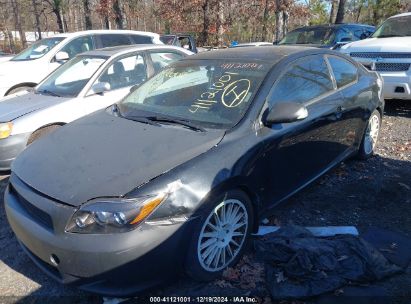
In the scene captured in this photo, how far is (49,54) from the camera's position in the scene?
313 inches

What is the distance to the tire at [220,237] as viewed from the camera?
2.61 meters

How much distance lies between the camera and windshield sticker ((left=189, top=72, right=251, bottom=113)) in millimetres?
3246

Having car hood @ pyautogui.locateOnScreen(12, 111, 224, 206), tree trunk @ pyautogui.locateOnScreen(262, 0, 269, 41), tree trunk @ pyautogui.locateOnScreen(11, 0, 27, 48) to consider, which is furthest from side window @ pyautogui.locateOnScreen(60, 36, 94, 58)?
tree trunk @ pyautogui.locateOnScreen(11, 0, 27, 48)

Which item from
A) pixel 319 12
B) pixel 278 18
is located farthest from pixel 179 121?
pixel 319 12

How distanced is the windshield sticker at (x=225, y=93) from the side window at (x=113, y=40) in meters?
5.76

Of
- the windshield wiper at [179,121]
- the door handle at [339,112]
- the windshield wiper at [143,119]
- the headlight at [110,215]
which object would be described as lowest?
the headlight at [110,215]

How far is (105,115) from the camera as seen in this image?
3.69m

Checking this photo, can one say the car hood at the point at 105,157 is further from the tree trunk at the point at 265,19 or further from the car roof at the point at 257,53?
the tree trunk at the point at 265,19

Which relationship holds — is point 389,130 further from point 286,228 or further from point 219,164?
point 219,164

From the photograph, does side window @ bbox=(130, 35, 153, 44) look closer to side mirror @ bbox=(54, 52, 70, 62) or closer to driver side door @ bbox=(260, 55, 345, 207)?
side mirror @ bbox=(54, 52, 70, 62)

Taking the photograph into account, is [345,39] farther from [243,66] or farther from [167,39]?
[243,66]

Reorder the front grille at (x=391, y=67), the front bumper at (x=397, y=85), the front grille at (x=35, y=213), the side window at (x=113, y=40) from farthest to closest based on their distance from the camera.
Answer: the side window at (x=113, y=40), the front grille at (x=391, y=67), the front bumper at (x=397, y=85), the front grille at (x=35, y=213)

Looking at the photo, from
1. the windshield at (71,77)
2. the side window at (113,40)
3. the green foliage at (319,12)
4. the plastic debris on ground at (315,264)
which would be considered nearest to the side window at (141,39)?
the side window at (113,40)

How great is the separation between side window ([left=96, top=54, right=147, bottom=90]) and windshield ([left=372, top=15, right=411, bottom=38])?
218 inches
